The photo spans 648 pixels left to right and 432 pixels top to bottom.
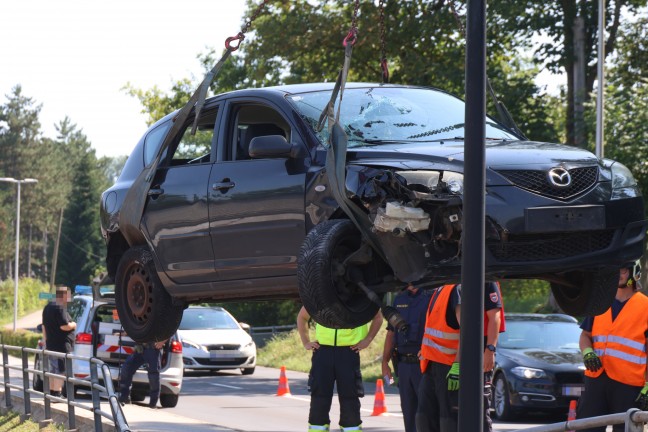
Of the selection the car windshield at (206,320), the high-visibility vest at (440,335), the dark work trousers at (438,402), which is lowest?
the car windshield at (206,320)

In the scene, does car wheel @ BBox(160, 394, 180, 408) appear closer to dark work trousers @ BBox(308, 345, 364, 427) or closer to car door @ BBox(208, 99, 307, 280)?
dark work trousers @ BBox(308, 345, 364, 427)

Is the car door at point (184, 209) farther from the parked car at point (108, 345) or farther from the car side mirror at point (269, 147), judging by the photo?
the parked car at point (108, 345)

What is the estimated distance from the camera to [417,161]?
21.4ft

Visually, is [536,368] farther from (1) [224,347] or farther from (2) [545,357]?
(1) [224,347]

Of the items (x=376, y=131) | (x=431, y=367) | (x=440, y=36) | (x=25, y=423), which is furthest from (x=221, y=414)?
(x=440, y=36)

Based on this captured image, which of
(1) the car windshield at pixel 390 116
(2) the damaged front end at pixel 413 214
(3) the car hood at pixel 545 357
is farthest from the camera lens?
(3) the car hood at pixel 545 357

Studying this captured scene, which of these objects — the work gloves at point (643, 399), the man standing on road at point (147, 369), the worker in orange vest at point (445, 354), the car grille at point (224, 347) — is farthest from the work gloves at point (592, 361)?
the car grille at point (224, 347)

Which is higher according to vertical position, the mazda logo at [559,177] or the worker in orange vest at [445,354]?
the mazda logo at [559,177]

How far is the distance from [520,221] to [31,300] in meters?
86.7

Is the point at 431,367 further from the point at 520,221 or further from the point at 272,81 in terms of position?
the point at 272,81

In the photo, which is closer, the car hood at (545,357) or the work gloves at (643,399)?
the work gloves at (643,399)

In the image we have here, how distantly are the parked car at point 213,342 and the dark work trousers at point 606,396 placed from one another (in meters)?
18.3

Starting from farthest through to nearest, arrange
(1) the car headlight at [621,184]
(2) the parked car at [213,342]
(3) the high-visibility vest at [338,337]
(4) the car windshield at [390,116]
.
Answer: (2) the parked car at [213,342] → (3) the high-visibility vest at [338,337] → (4) the car windshield at [390,116] → (1) the car headlight at [621,184]

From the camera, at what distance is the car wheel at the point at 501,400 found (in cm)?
1703
